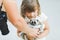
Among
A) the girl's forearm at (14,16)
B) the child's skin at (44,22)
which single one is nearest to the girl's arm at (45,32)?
the child's skin at (44,22)

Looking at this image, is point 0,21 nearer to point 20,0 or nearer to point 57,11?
point 20,0

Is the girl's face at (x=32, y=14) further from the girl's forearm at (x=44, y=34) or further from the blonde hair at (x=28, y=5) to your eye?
the girl's forearm at (x=44, y=34)

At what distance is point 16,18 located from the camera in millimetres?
975

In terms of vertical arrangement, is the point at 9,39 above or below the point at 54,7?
below

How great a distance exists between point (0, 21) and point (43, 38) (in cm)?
29

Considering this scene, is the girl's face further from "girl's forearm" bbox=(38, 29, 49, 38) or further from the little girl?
"girl's forearm" bbox=(38, 29, 49, 38)

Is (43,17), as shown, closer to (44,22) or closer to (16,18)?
(44,22)

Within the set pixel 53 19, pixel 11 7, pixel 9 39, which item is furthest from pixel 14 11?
pixel 53 19

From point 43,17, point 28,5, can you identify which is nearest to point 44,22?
point 43,17

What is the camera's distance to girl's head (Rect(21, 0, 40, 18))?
98 cm

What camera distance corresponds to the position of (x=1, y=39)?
103cm

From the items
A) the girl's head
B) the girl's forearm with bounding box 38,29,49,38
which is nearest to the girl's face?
the girl's head

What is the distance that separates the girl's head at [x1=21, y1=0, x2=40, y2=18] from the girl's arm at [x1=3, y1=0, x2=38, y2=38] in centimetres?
4

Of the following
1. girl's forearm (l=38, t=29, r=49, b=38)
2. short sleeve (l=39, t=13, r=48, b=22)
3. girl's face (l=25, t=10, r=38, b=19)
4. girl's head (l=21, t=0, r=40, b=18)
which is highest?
girl's head (l=21, t=0, r=40, b=18)
